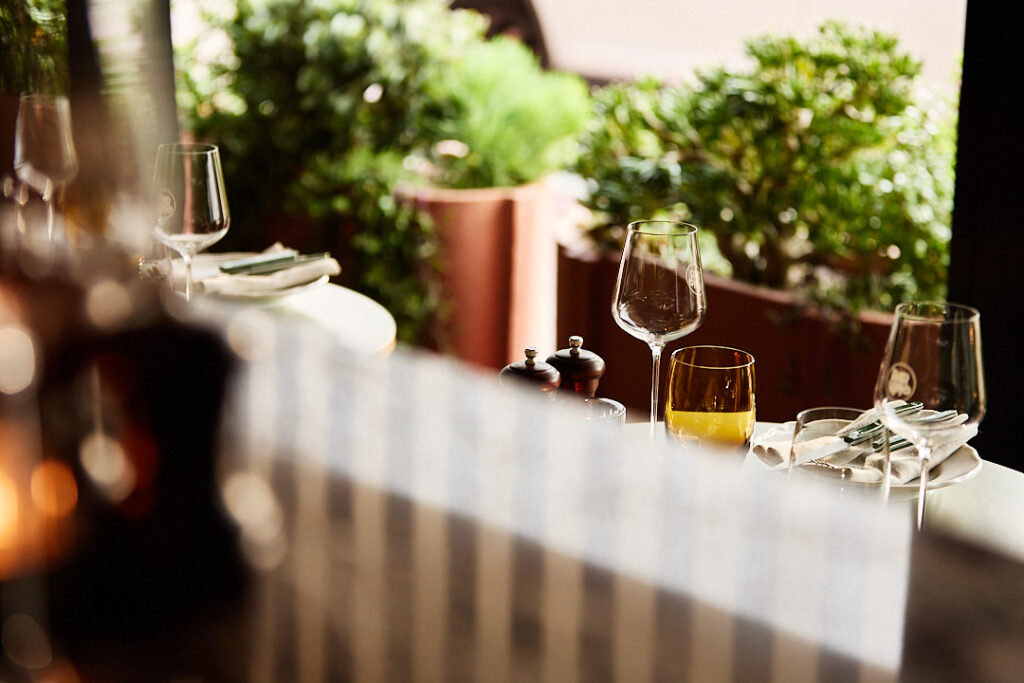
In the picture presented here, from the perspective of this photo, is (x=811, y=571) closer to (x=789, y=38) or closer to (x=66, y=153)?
(x=66, y=153)

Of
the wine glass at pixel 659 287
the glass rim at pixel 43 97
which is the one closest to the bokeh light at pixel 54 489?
the wine glass at pixel 659 287

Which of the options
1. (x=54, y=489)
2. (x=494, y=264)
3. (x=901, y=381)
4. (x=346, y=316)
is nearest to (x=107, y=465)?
(x=54, y=489)

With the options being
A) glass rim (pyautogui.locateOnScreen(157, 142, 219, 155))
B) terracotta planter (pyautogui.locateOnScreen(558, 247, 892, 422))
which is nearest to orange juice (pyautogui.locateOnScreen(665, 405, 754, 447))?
glass rim (pyautogui.locateOnScreen(157, 142, 219, 155))

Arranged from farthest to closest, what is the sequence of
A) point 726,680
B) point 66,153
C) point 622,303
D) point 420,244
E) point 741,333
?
1. point 420,244
2. point 741,333
3. point 66,153
4. point 622,303
5. point 726,680

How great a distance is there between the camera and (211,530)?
28cm

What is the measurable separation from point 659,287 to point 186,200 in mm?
803

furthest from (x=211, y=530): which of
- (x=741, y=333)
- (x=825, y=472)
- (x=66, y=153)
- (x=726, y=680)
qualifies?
(x=741, y=333)

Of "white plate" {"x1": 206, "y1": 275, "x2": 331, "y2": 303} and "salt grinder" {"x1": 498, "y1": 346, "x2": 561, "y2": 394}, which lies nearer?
"salt grinder" {"x1": 498, "y1": 346, "x2": 561, "y2": 394}

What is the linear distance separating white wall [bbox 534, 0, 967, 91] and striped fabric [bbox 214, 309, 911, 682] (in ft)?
9.13

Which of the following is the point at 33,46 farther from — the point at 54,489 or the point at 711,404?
the point at 54,489

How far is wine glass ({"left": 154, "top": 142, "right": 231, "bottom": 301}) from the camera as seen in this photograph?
175 cm

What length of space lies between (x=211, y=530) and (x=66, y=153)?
1.54 m

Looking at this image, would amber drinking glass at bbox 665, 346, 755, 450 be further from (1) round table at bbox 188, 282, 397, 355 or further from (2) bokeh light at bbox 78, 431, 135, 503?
(2) bokeh light at bbox 78, 431, 135, 503

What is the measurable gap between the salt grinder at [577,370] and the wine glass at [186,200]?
0.70m
